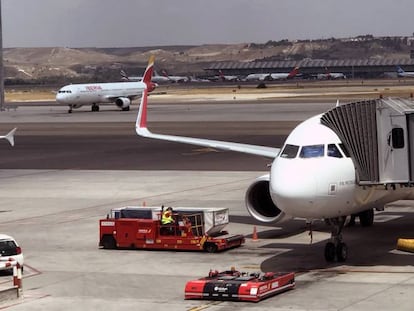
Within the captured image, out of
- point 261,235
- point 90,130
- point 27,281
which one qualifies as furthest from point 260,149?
point 90,130

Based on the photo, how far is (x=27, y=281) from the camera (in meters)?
26.5

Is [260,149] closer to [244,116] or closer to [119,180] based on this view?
[119,180]

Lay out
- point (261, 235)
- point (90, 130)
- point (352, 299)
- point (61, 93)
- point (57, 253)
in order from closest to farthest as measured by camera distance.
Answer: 1. point (352, 299)
2. point (57, 253)
3. point (261, 235)
4. point (90, 130)
5. point (61, 93)

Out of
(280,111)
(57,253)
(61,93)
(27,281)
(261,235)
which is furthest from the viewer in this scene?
(61,93)

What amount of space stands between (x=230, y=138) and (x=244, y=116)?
31.2 meters

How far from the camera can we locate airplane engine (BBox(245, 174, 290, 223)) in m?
30.9

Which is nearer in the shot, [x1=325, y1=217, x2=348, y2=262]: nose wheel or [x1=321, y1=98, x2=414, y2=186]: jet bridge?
[x1=321, y1=98, x2=414, y2=186]: jet bridge

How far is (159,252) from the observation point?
30797 millimetres

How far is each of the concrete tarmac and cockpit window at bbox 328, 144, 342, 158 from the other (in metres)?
2.95

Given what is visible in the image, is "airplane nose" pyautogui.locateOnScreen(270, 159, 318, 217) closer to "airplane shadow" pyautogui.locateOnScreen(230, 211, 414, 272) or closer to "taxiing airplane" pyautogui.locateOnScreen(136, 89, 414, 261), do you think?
"taxiing airplane" pyautogui.locateOnScreen(136, 89, 414, 261)

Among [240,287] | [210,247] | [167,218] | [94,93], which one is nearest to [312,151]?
[240,287]

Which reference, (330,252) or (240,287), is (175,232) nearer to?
(330,252)

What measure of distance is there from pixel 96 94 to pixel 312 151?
340 feet

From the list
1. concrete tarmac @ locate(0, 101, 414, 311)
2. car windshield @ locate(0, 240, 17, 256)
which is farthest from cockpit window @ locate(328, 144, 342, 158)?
car windshield @ locate(0, 240, 17, 256)
